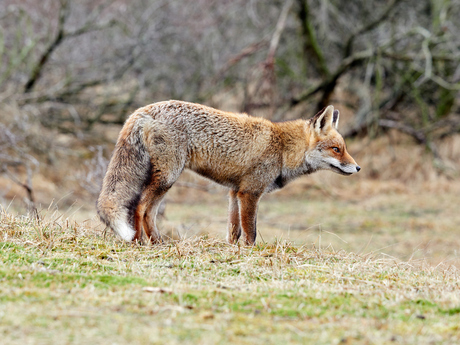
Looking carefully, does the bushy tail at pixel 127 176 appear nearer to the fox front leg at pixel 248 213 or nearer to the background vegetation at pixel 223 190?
the background vegetation at pixel 223 190

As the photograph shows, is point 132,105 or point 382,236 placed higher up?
point 132,105

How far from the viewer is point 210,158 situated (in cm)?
655

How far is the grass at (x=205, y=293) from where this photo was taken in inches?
127

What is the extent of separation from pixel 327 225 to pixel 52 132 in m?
8.47

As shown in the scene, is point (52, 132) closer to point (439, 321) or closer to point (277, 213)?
point (277, 213)

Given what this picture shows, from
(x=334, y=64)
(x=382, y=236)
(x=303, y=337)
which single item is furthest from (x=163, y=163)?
(x=334, y=64)

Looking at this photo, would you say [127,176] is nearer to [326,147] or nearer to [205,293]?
[205,293]

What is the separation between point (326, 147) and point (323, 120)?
38 centimetres

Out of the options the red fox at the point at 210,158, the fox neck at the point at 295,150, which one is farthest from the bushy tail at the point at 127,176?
the fox neck at the point at 295,150

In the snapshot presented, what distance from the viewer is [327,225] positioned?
547 inches

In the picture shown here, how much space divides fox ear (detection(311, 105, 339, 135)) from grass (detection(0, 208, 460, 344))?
2.07 metres

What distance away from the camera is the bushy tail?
5.85 meters

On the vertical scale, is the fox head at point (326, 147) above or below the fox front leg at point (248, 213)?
above

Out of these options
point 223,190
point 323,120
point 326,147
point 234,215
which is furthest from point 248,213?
point 223,190
